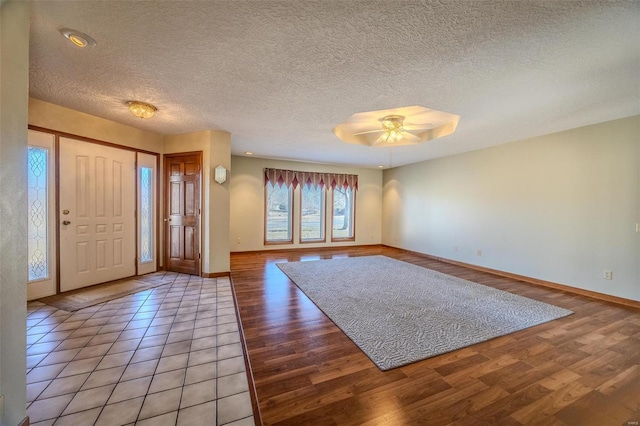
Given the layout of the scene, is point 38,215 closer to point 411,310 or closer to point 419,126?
point 411,310

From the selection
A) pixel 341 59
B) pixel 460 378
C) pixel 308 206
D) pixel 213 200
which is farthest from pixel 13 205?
Answer: pixel 308 206

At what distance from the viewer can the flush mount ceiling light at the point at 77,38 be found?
175cm

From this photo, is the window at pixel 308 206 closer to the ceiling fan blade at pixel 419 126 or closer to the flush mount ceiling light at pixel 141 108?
the ceiling fan blade at pixel 419 126

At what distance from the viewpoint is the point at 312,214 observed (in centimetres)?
738

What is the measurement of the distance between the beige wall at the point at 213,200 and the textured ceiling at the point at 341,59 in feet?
2.26

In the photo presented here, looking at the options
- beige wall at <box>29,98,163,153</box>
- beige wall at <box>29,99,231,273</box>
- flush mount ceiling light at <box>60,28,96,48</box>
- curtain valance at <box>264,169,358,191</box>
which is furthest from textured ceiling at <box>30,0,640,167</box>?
curtain valance at <box>264,169,358,191</box>

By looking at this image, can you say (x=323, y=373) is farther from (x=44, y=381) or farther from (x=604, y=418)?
(x=44, y=381)

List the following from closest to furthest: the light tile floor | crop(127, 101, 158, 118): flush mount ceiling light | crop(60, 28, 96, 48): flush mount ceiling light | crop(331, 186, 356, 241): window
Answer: the light tile floor, crop(60, 28, 96, 48): flush mount ceiling light, crop(127, 101, 158, 118): flush mount ceiling light, crop(331, 186, 356, 241): window

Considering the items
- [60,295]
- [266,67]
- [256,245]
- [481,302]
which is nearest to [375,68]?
[266,67]

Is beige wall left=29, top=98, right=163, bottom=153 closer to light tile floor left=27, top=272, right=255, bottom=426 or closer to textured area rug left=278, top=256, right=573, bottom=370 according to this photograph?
light tile floor left=27, top=272, right=255, bottom=426

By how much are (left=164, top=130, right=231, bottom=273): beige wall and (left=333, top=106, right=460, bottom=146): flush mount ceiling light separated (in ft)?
6.42

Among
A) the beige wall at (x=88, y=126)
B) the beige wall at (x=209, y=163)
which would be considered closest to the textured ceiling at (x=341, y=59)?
the beige wall at (x=88, y=126)

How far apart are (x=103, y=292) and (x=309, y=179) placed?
499 cm

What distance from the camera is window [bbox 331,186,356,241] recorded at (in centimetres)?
766
